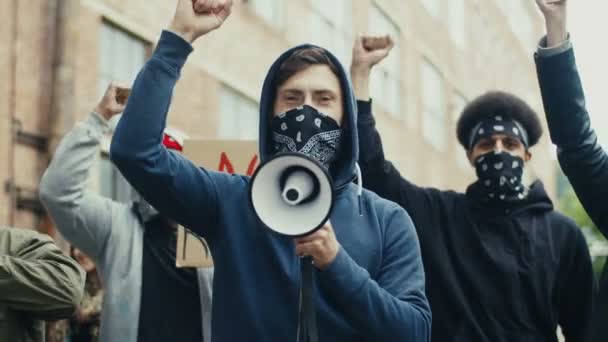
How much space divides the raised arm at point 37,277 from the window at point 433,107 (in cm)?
2433

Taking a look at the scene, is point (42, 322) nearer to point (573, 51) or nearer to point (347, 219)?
point (347, 219)

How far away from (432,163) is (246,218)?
85.5ft

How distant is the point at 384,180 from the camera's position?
453 centimetres

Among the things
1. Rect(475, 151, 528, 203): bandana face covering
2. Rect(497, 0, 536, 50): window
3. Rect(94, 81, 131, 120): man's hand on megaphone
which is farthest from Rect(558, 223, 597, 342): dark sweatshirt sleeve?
Rect(497, 0, 536, 50): window

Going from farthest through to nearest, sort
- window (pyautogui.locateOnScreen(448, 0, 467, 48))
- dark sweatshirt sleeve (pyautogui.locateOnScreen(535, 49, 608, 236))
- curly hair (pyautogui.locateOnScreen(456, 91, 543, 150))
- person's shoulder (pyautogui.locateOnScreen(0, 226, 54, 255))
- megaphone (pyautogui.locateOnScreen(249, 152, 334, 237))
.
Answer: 1. window (pyautogui.locateOnScreen(448, 0, 467, 48))
2. curly hair (pyautogui.locateOnScreen(456, 91, 543, 150))
3. person's shoulder (pyautogui.locateOnScreen(0, 226, 54, 255))
4. dark sweatshirt sleeve (pyautogui.locateOnScreen(535, 49, 608, 236))
5. megaphone (pyautogui.locateOnScreen(249, 152, 334, 237))

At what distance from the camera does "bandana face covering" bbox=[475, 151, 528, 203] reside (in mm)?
4828

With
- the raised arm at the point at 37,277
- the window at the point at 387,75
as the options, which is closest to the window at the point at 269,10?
the window at the point at 387,75

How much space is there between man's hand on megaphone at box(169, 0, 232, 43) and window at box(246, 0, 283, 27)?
14.1 metres

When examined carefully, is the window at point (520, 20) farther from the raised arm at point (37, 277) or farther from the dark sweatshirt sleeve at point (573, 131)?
the dark sweatshirt sleeve at point (573, 131)

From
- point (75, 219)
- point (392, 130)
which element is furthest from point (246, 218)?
point (392, 130)

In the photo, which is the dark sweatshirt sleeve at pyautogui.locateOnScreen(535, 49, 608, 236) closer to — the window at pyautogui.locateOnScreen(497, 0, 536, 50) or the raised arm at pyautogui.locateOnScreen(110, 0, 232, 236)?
the raised arm at pyautogui.locateOnScreen(110, 0, 232, 236)

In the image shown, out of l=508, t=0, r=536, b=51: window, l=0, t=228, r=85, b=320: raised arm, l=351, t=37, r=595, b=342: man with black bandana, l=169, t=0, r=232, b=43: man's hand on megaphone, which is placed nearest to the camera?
l=169, t=0, r=232, b=43: man's hand on megaphone

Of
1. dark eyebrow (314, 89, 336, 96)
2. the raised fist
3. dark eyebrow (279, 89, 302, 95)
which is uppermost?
the raised fist

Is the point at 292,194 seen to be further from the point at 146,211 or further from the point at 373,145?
the point at 146,211
